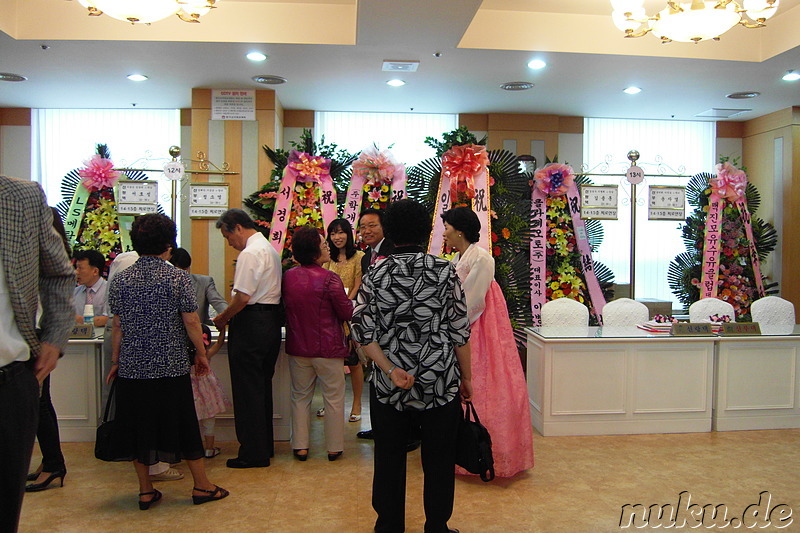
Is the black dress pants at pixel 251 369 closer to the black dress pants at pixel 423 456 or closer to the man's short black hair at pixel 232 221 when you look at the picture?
the man's short black hair at pixel 232 221

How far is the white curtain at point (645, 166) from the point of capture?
8766mm

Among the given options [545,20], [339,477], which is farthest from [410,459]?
[545,20]

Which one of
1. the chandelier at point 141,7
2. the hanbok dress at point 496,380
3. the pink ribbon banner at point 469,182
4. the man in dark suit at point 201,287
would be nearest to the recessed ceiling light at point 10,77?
the chandelier at point 141,7

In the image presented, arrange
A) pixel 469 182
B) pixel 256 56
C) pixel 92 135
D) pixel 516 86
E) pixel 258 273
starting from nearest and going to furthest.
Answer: pixel 258 273, pixel 469 182, pixel 256 56, pixel 516 86, pixel 92 135

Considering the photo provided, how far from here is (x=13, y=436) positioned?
1.78 m

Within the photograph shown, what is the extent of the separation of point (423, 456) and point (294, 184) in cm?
418

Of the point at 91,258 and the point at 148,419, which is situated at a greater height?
the point at 91,258

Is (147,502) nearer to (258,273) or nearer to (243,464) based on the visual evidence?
(243,464)

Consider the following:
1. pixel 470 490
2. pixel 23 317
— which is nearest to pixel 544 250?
pixel 470 490

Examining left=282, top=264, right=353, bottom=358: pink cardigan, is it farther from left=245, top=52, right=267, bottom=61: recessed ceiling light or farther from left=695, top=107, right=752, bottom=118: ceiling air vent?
left=695, top=107, right=752, bottom=118: ceiling air vent

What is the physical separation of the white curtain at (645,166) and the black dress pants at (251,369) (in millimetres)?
5924

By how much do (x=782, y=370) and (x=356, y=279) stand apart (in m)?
3.20

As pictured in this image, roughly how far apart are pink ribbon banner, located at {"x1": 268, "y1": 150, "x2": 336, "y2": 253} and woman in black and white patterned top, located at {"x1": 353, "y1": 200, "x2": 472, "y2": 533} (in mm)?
3756

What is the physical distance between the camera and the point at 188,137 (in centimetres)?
824
